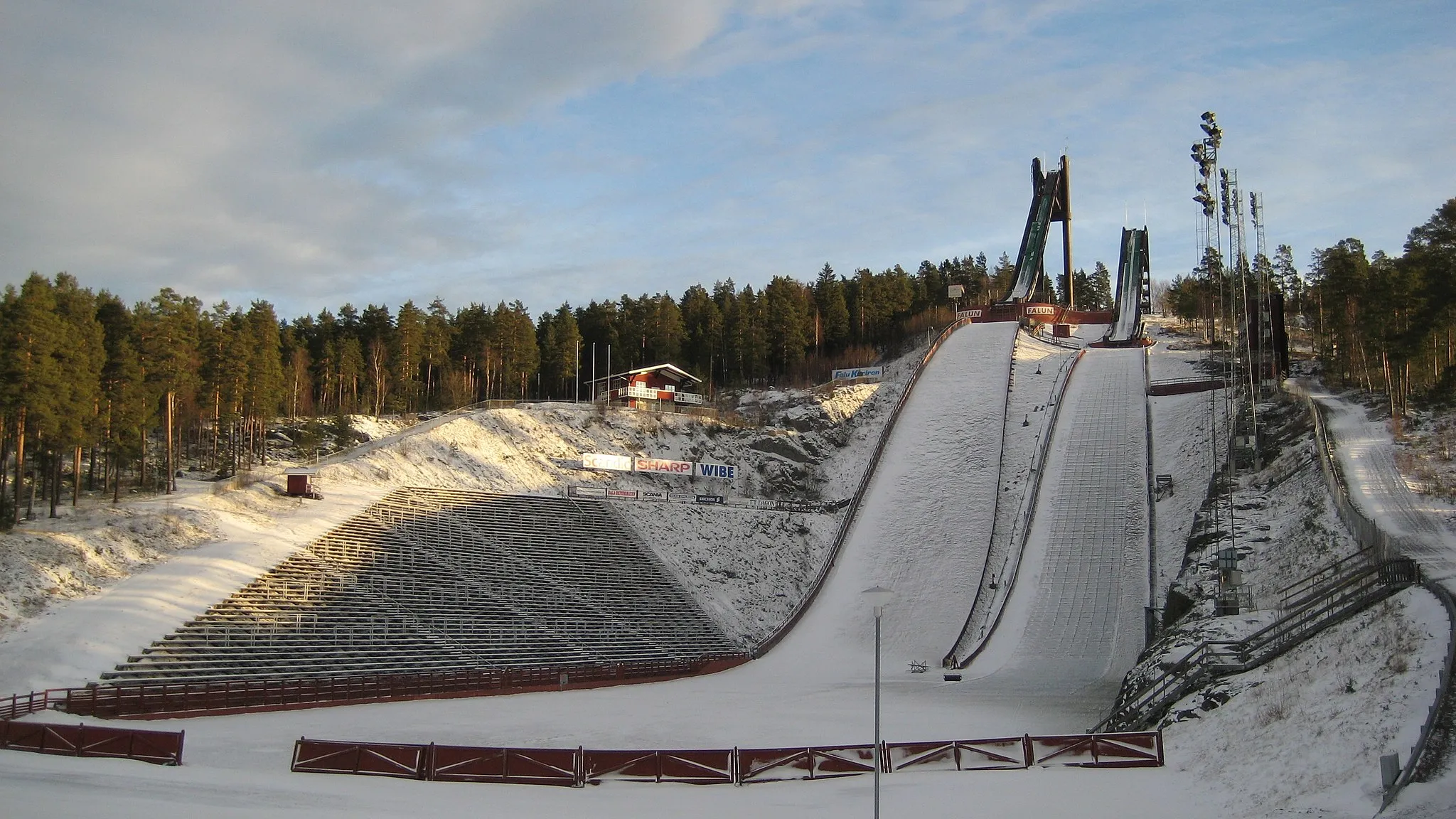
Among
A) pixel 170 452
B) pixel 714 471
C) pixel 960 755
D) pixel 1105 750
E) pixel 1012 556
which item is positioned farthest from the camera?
pixel 714 471

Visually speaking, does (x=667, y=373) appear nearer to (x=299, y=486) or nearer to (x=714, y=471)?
(x=714, y=471)

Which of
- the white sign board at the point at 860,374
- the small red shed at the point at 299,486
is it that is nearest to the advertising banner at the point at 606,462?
the small red shed at the point at 299,486

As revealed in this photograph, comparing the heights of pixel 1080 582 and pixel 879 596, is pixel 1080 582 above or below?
below

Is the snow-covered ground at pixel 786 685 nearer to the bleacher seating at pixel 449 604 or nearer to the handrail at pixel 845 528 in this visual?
the handrail at pixel 845 528

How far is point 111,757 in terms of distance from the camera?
60.1 feet

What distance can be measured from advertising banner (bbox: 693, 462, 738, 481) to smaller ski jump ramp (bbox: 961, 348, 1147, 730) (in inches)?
610

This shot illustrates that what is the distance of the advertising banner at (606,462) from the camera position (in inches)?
2032

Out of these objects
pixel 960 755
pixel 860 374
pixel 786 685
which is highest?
pixel 860 374

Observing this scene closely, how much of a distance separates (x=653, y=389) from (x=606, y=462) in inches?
598

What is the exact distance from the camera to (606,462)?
170ft

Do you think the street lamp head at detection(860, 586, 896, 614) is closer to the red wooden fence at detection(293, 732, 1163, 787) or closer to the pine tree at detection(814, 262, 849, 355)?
the red wooden fence at detection(293, 732, 1163, 787)

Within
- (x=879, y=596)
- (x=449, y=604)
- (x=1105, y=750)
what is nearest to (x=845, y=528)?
(x=449, y=604)

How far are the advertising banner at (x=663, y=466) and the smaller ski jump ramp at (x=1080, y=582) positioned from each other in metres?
17.2

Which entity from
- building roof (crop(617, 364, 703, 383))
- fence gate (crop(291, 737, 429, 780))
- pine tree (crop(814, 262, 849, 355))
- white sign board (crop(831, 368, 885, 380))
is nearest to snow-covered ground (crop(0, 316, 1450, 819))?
fence gate (crop(291, 737, 429, 780))
